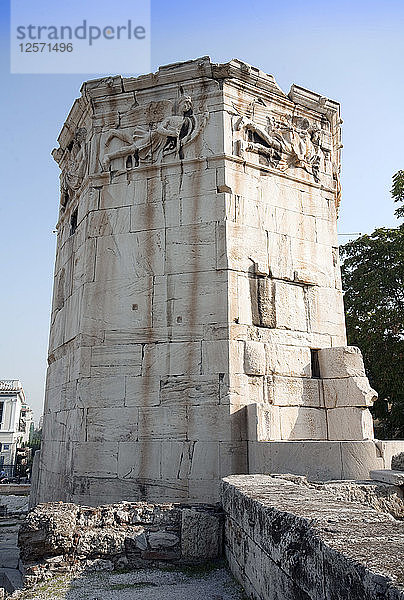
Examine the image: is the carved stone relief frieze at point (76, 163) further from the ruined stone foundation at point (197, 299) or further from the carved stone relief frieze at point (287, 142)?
the carved stone relief frieze at point (287, 142)

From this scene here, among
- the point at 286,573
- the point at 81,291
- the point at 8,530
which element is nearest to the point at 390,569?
the point at 286,573

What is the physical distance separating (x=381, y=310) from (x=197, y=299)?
9.67 metres

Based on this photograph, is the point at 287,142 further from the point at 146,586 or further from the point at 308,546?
the point at 308,546

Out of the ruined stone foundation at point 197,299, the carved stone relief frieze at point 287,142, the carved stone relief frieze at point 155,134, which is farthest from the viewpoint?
the carved stone relief frieze at point 287,142

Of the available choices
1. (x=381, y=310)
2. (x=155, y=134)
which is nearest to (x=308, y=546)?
(x=155, y=134)

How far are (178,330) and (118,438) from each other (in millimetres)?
1721

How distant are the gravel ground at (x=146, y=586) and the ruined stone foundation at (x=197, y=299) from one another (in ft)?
7.75

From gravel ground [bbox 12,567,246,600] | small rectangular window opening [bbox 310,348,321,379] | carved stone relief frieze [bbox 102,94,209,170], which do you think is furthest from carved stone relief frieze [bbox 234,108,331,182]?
gravel ground [bbox 12,567,246,600]

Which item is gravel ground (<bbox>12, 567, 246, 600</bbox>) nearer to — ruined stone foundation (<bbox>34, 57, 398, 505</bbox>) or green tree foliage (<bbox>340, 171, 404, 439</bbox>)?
ruined stone foundation (<bbox>34, 57, 398, 505</bbox>)

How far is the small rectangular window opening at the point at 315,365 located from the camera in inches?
311

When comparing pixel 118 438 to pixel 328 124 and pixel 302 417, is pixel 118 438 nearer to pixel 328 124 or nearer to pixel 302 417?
pixel 302 417

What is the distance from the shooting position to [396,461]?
509cm

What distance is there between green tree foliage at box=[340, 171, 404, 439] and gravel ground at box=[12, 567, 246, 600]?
11841 mm

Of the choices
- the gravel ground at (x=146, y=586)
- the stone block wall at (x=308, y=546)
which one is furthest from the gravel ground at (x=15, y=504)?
the stone block wall at (x=308, y=546)
